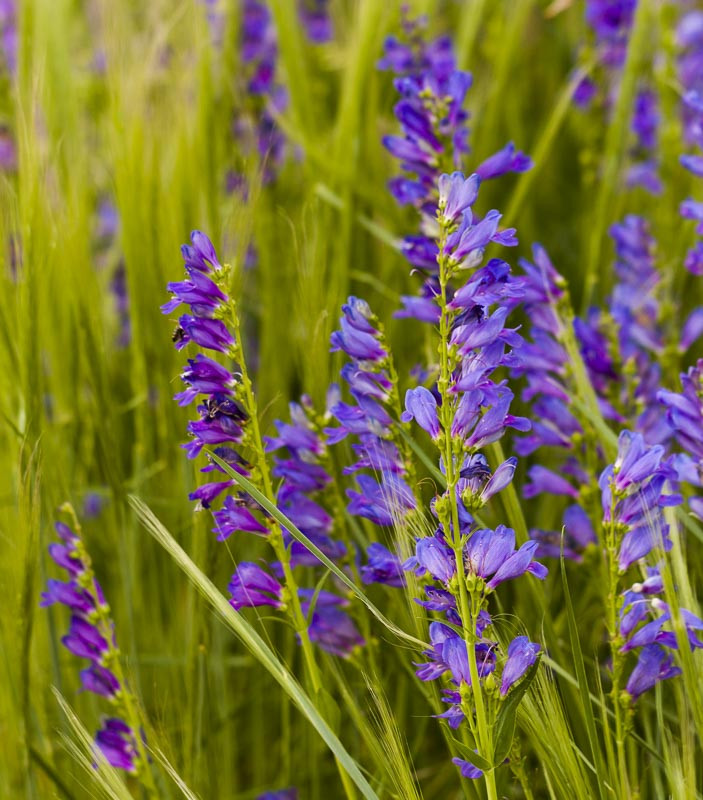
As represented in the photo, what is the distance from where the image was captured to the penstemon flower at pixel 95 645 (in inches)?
32.6

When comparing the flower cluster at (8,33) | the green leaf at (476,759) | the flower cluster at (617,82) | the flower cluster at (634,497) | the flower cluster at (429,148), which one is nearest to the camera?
the green leaf at (476,759)

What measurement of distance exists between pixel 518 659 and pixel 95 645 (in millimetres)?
403

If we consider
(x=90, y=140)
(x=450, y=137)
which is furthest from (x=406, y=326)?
(x=90, y=140)

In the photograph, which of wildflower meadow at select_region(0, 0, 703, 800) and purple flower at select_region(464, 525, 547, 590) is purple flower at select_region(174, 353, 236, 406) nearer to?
wildflower meadow at select_region(0, 0, 703, 800)

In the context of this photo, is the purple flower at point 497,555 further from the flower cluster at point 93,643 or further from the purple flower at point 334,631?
the flower cluster at point 93,643

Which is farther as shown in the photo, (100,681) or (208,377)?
(100,681)

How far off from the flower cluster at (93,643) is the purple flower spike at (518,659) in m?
0.34

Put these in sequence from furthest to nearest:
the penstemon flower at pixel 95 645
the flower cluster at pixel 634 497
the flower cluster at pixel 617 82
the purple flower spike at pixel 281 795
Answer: the flower cluster at pixel 617 82
the purple flower spike at pixel 281 795
the penstemon flower at pixel 95 645
the flower cluster at pixel 634 497

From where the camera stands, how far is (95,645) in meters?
0.87

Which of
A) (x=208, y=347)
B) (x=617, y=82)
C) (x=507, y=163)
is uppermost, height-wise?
(x=617, y=82)

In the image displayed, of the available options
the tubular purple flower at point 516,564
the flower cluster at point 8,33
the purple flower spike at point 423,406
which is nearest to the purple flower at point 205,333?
the purple flower spike at point 423,406

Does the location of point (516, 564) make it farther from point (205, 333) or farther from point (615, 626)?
point (205, 333)

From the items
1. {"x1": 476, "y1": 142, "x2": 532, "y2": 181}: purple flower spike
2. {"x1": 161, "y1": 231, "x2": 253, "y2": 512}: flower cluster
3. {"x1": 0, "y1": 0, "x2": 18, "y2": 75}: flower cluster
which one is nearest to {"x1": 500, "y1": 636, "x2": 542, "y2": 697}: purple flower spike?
{"x1": 161, "y1": 231, "x2": 253, "y2": 512}: flower cluster

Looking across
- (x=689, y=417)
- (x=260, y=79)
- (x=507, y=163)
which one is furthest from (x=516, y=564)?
(x=260, y=79)
